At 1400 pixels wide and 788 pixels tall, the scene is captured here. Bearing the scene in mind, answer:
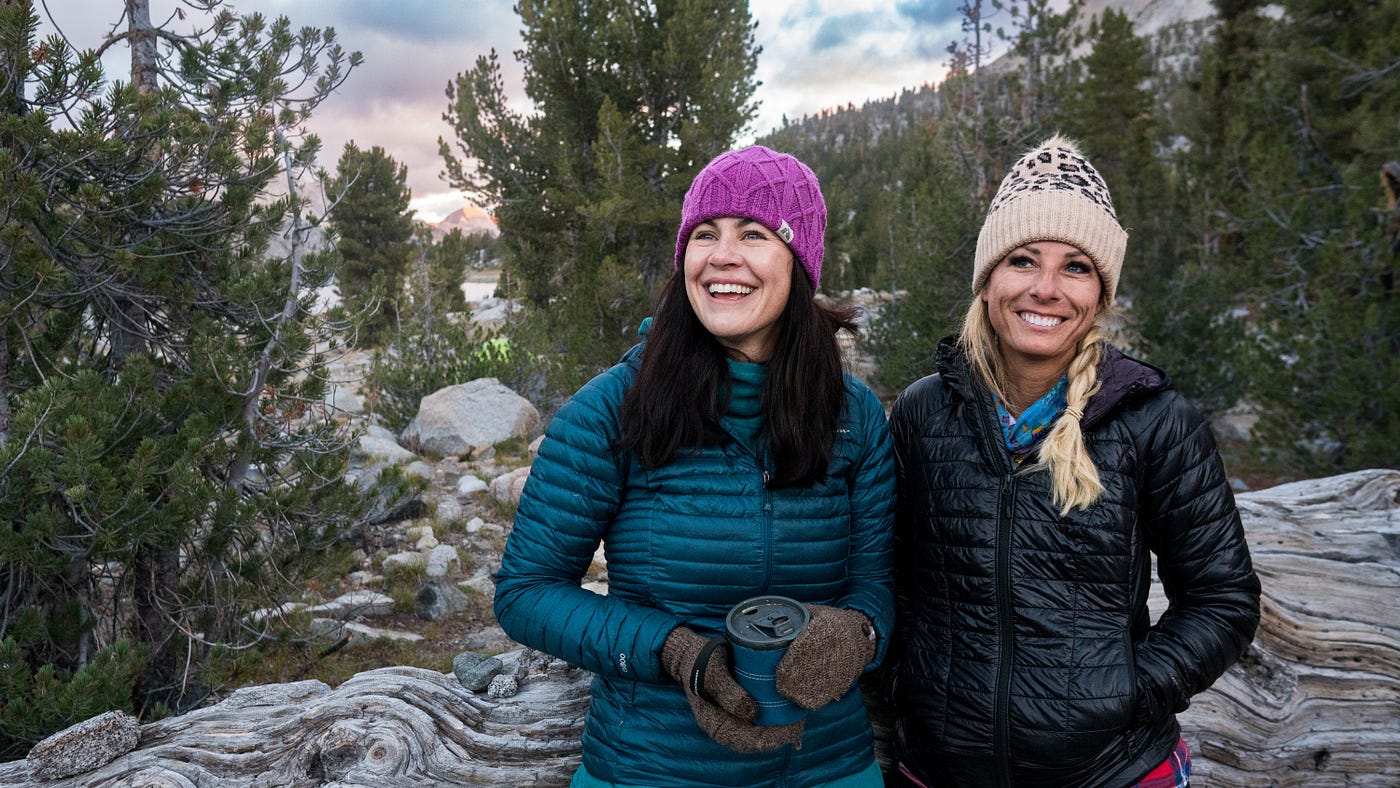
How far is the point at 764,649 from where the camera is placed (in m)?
1.66

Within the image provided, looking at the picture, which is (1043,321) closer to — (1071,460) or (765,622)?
(1071,460)

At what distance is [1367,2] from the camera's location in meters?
13.2

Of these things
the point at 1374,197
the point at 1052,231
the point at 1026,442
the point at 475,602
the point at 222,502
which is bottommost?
the point at 475,602

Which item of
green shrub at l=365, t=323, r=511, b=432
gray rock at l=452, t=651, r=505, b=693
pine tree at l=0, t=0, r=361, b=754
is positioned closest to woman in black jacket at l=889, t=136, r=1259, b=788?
gray rock at l=452, t=651, r=505, b=693

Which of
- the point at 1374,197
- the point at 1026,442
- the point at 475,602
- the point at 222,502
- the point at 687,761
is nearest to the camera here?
the point at 687,761

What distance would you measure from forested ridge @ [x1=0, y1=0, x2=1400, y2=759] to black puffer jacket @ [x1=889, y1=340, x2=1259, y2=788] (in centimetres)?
312

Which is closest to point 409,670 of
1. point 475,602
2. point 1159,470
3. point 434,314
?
point 1159,470

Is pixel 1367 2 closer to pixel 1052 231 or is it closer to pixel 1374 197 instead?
pixel 1374 197

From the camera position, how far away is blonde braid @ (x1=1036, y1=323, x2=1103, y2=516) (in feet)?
6.21

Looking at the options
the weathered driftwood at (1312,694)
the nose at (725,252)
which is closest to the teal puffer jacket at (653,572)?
the nose at (725,252)

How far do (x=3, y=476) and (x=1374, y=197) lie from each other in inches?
505

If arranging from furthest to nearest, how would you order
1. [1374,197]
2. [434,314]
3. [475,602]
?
[434,314]
[1374,197]
[475,602]

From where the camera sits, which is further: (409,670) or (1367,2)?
(1367,2)

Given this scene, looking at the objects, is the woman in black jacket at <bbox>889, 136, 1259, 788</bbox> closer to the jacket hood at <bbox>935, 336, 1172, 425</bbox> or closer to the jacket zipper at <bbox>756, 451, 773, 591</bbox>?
the jacket hood at <bbox>935, 336, 1172, 425</bbox>
